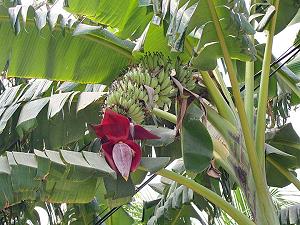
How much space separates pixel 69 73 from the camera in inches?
88.5

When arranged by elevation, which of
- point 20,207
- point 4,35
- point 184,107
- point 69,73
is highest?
point 4,35

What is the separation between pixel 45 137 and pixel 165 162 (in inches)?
27.6

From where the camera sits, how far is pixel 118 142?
1.70 metres

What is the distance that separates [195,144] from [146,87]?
0.29 m

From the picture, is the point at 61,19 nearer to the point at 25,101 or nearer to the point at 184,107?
the point at 25,101

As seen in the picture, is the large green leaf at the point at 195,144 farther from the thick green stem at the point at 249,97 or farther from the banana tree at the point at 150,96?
the thick green stem at the point at 249,97

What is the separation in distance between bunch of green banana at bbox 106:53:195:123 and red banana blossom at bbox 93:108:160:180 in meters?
0.04

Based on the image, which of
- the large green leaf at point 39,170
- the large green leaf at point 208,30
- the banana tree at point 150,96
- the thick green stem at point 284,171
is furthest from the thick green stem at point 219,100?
the thick green stem at point 284,171

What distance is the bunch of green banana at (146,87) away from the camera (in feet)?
5.64

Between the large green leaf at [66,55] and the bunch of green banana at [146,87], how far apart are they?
0.29 m

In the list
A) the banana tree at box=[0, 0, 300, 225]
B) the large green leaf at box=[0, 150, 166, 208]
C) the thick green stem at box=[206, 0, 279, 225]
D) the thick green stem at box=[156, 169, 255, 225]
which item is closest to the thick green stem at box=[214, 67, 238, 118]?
the banana tree at box=[0, 0, 300, 225]

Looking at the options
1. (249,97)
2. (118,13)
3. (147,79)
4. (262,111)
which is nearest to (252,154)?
(262,111)

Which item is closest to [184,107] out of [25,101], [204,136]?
[204,136]

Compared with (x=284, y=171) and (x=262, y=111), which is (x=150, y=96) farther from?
(x=284, y=171)
